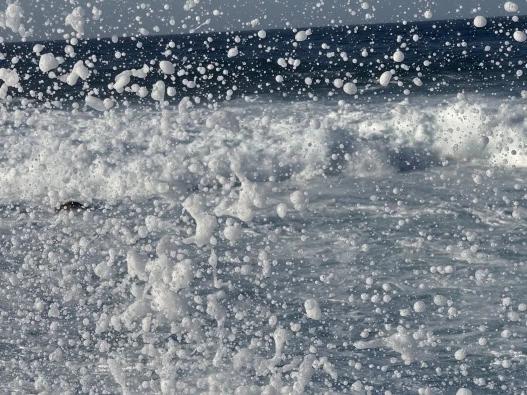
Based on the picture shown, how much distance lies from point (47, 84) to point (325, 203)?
16236 mm

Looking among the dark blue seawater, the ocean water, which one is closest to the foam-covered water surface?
the ocean water

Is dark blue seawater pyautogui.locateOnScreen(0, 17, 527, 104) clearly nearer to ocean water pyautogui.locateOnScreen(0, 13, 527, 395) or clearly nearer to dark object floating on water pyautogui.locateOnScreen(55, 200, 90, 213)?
ocean water pyautogui.locateOnScreen(0, 13, 527, 395)

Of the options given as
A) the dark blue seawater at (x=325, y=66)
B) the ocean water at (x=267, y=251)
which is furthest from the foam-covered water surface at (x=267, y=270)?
the dark blue seawater at (x=325, y=66)

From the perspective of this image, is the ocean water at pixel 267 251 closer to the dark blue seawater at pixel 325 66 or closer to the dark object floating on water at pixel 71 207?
the dark object floating on water at pixel 71 207

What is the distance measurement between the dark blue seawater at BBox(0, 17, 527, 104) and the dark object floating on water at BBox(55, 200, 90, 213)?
7.84 metres

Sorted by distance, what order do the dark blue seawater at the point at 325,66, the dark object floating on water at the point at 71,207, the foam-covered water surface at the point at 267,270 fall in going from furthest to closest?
the dark blue seawater at the point at 325,66, the dark object floating on water at the point at 71,207, the foam-covered water surface at the point at 267,270

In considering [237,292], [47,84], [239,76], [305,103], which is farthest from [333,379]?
[47,84]

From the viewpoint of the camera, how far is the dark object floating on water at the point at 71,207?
22.4 ft

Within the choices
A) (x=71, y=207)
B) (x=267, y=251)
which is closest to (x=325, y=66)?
(x=71, y=207)

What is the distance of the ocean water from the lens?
362cm

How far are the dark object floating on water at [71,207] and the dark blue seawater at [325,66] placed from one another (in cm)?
784

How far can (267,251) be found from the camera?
5504 mm

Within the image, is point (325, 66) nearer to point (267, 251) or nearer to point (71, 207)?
point (71, 207)

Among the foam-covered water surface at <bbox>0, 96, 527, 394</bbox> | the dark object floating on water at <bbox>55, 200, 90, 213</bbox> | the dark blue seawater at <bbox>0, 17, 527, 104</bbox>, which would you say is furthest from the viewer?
the dark blue seawater at <bbox>0, 17, 527, 104</bbox>
